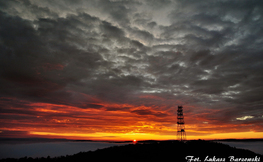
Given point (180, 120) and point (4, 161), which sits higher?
point (180, 120)

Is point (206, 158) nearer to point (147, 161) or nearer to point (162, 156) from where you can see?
point (162, 156)

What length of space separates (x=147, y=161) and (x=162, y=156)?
428cm

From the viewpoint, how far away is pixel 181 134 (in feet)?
193

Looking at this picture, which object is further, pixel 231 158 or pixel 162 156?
pixel 231 158

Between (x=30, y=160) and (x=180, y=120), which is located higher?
(x=180, y=120)

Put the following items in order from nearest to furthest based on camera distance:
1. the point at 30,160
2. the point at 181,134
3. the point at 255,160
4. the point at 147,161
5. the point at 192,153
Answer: the point at 147,161 < the point at 30,160 < the point at 255,160 < the point at 192,153 < the point at 181,134

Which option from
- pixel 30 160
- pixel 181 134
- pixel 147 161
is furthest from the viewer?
pixel 181 134

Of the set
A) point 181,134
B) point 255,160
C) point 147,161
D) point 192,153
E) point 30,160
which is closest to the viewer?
point 147,161

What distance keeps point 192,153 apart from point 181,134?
29570 millimetres

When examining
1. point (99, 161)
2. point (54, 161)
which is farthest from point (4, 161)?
point (99, 161)

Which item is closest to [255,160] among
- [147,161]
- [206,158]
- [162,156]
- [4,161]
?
[206,158]

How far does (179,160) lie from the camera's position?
86.0 ft

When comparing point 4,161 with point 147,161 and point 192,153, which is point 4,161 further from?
point 192,153

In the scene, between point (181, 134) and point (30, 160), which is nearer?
point (30, 160)
